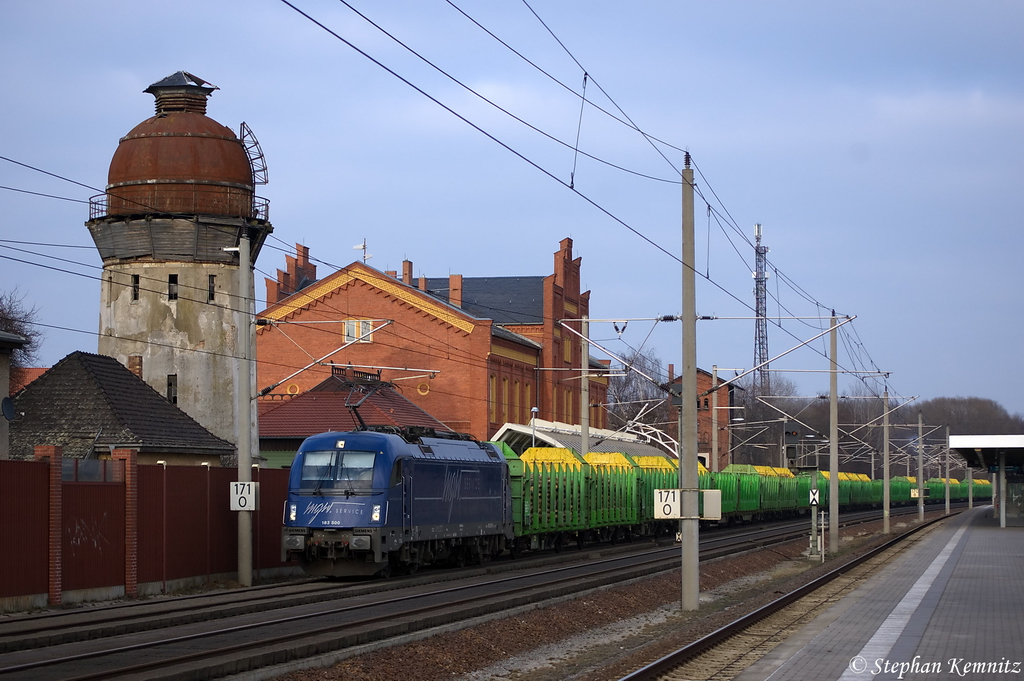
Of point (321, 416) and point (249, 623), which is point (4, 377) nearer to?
point (249, 623)

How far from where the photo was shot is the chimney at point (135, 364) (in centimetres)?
3825

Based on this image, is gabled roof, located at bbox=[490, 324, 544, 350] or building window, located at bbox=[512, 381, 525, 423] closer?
gabled roof, located at bbox=[490, 324, 544, 350]

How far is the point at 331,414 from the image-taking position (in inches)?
2095

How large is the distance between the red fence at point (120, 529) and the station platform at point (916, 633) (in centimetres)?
1241

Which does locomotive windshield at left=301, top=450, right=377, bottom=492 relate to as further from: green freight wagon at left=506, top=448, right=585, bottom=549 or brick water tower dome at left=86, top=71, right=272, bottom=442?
brick water tower dome at left=86, top=71, right=272, bottom=442

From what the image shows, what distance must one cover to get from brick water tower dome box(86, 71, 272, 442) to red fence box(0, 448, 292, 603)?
10.6 m

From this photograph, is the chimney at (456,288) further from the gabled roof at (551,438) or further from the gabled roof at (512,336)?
the gabled roof at (551,438)

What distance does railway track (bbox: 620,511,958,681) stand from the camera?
13.8 meters

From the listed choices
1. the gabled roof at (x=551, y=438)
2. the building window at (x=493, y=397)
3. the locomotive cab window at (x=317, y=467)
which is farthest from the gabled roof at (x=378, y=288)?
the locomotive cab window at (x=317, y=467)

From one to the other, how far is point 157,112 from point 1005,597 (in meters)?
29.4

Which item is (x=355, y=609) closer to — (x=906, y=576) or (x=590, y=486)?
(x=906, y=576)

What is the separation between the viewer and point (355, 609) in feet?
64.7

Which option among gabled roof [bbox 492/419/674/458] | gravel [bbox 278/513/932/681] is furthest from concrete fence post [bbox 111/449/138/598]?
gabled roof [bbox 492/419/674/458]

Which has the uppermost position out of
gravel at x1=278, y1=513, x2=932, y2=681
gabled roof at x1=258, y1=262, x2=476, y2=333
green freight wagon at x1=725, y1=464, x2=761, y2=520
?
gabled roof at x1=258, y1=262, x2=476, y2=333
